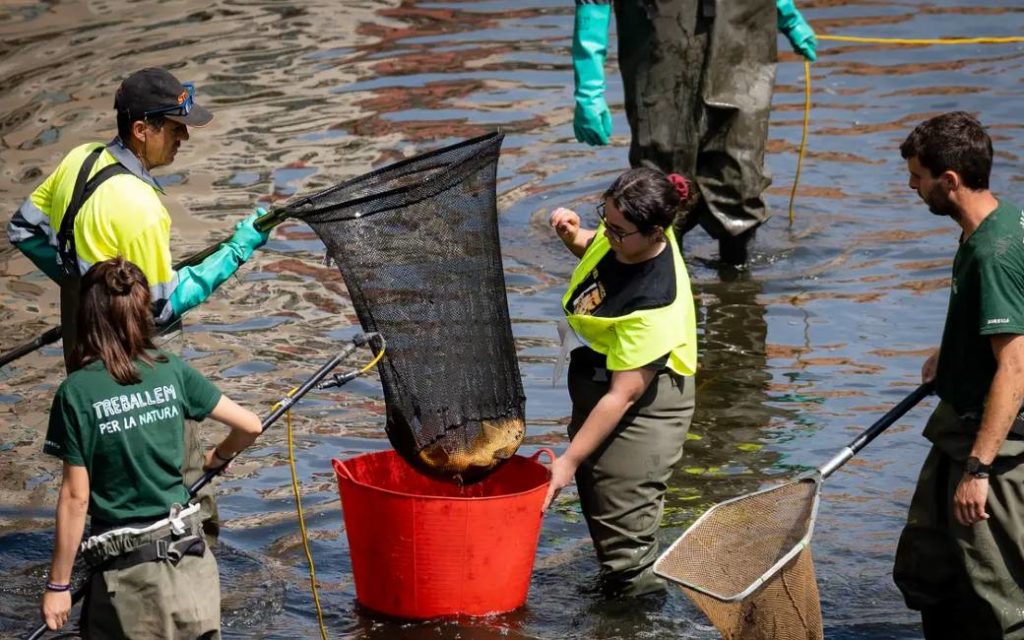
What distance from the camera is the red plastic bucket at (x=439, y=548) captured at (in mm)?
5535

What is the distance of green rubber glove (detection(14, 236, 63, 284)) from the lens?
587cm

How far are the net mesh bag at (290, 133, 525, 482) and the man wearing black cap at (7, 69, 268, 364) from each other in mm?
541

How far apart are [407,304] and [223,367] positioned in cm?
324


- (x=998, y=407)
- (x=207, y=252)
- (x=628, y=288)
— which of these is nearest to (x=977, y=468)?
(x=998, y=407)

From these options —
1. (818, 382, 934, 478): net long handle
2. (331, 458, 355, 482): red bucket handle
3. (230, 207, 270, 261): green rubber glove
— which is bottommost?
(331, 458, 355, 482): red bucket handle

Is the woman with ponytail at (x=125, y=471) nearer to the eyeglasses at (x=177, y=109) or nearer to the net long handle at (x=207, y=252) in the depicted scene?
the net long handle at (x=207, y=252)

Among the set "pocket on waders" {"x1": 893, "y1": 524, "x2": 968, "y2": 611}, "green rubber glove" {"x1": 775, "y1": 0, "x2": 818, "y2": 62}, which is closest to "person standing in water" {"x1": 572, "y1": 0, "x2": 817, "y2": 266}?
"green rubber glove" {"x1": 775, "y1": 0, "x2": 818, "y2": 62}

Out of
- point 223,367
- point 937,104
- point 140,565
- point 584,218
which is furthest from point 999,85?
point 140,565

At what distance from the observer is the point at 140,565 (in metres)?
4.66

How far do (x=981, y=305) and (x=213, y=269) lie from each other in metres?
2.74

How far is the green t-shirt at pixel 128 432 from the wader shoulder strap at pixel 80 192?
1004 mm

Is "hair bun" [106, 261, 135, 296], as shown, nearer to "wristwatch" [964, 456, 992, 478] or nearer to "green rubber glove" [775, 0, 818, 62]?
"wristwatch" [964, 456, 992, 478]

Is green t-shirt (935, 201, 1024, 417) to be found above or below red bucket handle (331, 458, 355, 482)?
above

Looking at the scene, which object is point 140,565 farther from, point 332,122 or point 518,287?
point 332,122
